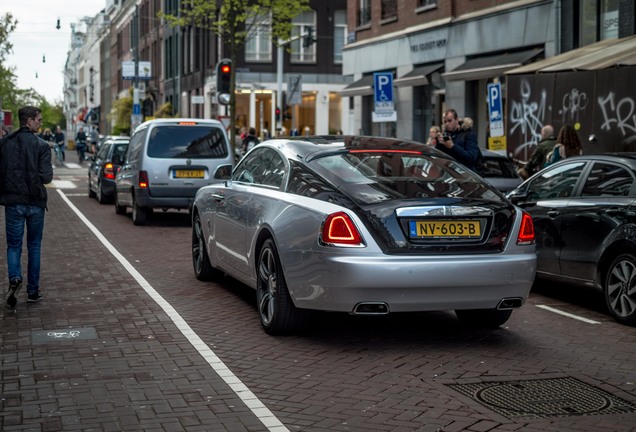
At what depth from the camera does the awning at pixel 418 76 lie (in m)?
28.1

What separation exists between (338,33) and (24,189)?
49.0 m

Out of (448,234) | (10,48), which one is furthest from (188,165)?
(10,48)

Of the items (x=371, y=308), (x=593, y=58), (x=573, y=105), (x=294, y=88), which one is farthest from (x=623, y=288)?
(x=294, y=88)

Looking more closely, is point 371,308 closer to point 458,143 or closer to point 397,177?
point 397,177

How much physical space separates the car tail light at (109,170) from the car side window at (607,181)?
53.2 ft

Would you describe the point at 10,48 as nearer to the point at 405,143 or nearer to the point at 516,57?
the point at 516,57

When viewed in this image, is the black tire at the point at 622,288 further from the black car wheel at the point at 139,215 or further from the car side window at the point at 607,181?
the black car wheel at the point at 139,215

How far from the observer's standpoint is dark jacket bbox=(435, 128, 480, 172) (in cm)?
1301

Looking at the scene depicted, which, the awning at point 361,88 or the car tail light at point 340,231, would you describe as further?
the awning at point 361,88

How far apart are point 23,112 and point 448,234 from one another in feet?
14.7

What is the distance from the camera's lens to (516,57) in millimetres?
23047

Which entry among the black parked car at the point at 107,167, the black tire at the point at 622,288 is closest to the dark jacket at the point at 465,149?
the black tire at the point at 622,288

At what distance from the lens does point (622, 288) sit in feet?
28.8

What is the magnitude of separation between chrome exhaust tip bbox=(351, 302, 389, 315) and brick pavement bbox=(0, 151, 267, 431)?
114 centimetres
